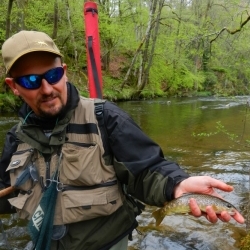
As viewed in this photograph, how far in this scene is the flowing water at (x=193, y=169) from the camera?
429cm

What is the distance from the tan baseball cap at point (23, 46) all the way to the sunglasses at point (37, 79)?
0.34ft

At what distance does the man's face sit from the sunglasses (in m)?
0.02

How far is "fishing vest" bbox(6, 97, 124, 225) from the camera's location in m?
1.92

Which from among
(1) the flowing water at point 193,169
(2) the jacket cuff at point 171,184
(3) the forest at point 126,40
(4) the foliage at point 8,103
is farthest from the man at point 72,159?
(3) the forest at point 126,40

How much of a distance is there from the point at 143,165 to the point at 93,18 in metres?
3.02

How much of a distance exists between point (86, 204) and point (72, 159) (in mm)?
282

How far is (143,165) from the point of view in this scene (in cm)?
183

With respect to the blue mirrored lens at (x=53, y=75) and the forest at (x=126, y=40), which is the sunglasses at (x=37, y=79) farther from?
the forest at (x=126, y=40)

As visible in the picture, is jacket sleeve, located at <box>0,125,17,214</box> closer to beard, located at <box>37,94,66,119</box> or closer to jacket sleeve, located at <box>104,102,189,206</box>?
beard, located at <box>37,94,66,119</box>

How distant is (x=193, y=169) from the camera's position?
7.40 metres

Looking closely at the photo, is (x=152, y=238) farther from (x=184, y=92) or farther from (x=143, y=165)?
(x=184, y=92)

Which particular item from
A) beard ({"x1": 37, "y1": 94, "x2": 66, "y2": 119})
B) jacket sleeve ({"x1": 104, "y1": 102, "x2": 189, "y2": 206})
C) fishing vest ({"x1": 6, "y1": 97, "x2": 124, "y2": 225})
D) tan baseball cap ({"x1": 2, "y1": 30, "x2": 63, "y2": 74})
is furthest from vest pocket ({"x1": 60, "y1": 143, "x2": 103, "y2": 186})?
tan baseball cap ({"x1": 2, "y1": 30, "x2": 63, "y2": 74})

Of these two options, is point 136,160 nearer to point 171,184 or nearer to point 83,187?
point 171,184

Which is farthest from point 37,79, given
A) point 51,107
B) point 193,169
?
point 193,169
